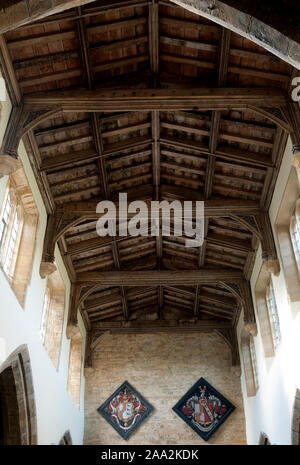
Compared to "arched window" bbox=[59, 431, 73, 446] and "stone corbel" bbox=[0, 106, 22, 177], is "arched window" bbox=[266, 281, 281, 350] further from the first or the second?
"stone corbel" bbox=[0, 106, 22, 177]

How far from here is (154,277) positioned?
46.3 feet

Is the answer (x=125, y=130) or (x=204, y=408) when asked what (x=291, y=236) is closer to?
(x=125, y=130)

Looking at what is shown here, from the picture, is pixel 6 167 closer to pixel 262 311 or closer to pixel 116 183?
pixel 116 183

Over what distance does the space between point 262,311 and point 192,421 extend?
5.04 meters

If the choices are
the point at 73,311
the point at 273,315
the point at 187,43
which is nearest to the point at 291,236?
the point at 273,315

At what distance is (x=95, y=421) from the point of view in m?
15.2

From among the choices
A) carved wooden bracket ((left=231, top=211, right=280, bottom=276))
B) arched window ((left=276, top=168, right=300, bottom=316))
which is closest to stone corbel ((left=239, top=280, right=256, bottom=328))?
carved wooden bracket ((left=231, top=211, right=280, bottom=276))

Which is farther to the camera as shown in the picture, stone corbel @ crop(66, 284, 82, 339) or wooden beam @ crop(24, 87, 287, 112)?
stone corbel @ crop(66, 284, 82, 339)

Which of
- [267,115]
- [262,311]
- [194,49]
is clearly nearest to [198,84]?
[194,49]

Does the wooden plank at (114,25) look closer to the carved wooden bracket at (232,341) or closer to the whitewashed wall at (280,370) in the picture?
→ the whitewashed wall at (280,370)

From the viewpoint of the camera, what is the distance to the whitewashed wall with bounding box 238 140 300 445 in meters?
9.32

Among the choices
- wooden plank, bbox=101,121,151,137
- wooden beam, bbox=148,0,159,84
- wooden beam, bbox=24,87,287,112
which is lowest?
wooden beam, bbox=24,87,287,112

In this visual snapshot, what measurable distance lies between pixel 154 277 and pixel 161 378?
12.8 feet

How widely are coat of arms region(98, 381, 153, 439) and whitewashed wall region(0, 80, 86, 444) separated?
214 centimetres
